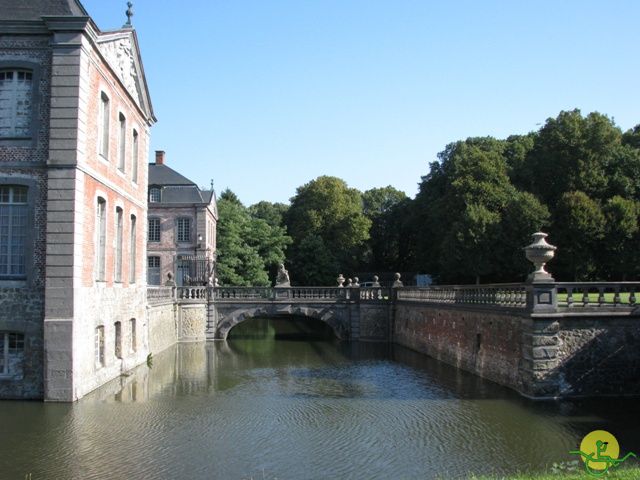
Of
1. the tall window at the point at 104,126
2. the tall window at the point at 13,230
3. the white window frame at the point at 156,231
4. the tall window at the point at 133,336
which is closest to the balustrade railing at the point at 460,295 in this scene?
the tall window at the point at 133,336

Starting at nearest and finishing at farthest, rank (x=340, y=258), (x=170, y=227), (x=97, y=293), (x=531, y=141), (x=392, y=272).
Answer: (x=97, y=293) < (x=170, y=227) < (x=531, y=141) < (x=340, y=258) < (x=392, y=272)

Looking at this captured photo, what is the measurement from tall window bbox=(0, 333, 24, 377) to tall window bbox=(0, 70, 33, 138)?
14.4 feet

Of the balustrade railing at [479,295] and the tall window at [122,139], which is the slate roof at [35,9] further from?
the balustrade railing at [479,295]

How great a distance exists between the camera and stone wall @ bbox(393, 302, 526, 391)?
14977mm

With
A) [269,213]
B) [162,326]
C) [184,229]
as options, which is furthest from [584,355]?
[269,213]

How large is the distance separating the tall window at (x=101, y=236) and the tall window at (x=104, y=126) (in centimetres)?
130

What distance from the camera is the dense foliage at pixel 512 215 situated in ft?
113

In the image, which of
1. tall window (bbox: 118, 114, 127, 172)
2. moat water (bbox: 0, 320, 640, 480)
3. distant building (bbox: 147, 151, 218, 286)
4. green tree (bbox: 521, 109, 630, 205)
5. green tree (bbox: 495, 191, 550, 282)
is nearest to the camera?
moat water (bbox: 0, 320, 640, 480)

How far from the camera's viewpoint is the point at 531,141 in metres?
44.4

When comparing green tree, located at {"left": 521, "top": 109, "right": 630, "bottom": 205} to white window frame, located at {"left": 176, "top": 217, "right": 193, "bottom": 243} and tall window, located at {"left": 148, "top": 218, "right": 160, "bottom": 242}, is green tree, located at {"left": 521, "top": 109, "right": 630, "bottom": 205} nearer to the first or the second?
white window frame, located at {"left": 176, "top": 217, "right": 193, "bottom": 243}

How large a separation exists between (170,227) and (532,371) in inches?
1156

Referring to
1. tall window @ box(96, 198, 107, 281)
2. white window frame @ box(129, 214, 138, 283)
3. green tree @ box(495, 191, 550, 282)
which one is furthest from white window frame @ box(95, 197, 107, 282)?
green tree @ box(495, 191, 550, 282)

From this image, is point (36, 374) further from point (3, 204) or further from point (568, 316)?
point (568, 316)

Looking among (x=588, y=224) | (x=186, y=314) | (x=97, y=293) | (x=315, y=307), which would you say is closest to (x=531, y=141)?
(x=588, y=224)
